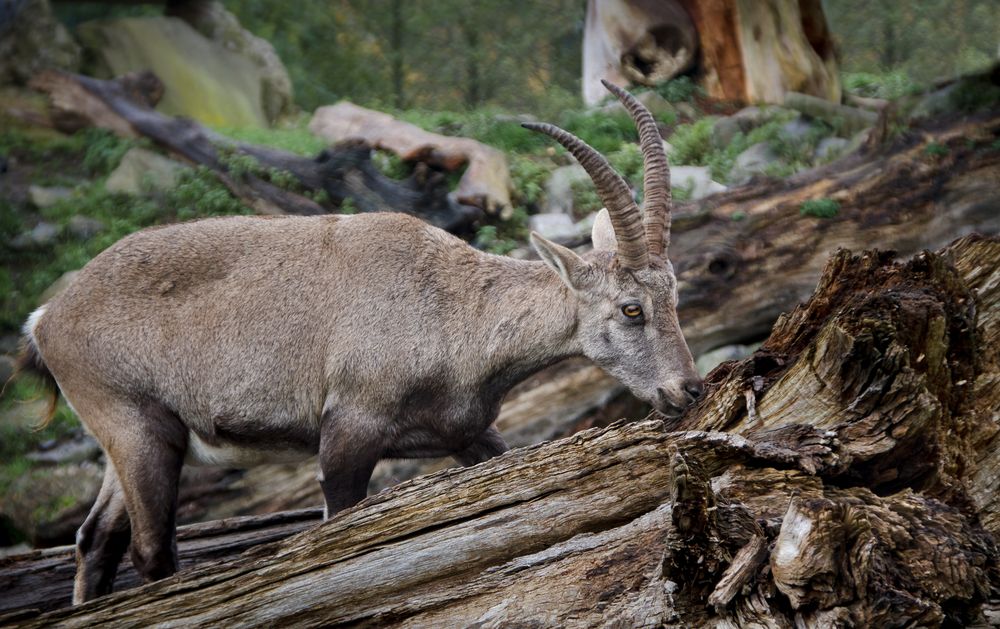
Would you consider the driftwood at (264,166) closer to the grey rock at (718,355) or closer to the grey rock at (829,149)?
the grey rock at (718,355)

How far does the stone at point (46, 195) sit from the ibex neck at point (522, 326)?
9.41 metres

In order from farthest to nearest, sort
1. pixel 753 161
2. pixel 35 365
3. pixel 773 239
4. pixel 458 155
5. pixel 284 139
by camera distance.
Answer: pixel 284 139 < pixel 753 161 < pixel 458 155 < pixel 773 239 < pixel 35 365

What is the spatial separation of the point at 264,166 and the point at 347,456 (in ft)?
24.3

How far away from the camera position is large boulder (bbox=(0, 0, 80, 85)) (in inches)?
712

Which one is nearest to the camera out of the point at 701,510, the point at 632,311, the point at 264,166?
the point at 701,510

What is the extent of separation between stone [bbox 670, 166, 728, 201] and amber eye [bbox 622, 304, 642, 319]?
207 inches

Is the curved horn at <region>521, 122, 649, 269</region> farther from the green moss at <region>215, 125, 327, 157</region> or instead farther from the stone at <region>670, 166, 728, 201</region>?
the green moss at <region>215, 125, 327, 157</region>

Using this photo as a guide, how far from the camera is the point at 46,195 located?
50.2 ft

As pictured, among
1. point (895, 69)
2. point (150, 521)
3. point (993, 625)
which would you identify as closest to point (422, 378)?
point (150, 521)

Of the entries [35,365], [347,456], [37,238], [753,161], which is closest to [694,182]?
[753,161]

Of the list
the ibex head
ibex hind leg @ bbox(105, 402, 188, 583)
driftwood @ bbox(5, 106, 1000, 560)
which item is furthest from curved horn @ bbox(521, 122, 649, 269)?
ibex hind leg @ bbox(105, 402, 188, 583)

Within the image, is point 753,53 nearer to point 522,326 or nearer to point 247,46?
point 247,46

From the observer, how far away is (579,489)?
566 cm

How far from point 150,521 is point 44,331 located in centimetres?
176
